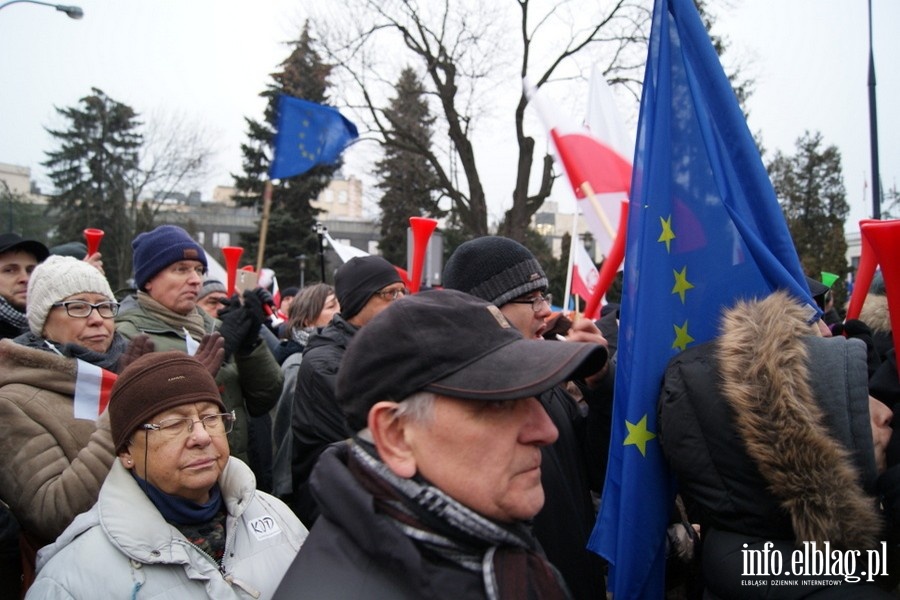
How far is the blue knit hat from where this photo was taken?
3.72 metres

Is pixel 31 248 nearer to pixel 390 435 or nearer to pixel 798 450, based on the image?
pixel 390 435

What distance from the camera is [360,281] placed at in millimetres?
3768

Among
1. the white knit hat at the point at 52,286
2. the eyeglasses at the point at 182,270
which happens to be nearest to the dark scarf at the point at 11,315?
the eyeglasses at the point at 182,270

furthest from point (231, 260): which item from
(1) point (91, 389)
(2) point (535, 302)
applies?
(2) point (535, 302)

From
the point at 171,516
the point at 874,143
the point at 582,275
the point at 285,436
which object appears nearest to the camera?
the point at 171,516

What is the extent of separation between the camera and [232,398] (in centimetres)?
384

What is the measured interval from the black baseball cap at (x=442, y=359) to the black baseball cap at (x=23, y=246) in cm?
346

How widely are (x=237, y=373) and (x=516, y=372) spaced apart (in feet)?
9.19

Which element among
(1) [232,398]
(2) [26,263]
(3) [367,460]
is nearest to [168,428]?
(3) [367,460]

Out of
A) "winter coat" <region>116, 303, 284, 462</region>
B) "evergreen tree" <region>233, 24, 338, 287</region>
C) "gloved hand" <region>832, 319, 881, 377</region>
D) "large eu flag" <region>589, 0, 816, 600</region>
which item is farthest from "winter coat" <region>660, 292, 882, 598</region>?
"evergreen tree" <region>233, 24, 338, 287</region>

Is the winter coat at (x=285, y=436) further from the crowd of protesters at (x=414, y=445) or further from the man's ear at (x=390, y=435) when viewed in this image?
the man's ear at (x=390, y=435)

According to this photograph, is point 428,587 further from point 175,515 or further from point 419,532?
point 175,515

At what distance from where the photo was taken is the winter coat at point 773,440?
1.87 metres

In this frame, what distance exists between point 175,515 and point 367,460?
112 centimetres
